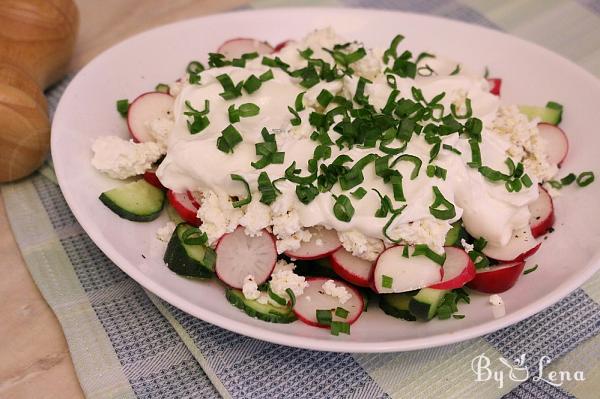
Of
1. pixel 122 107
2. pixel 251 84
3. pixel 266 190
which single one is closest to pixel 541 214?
pixel 266 190

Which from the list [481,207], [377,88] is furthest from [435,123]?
[481,207]

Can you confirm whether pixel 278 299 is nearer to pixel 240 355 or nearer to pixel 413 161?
pixel 240 355

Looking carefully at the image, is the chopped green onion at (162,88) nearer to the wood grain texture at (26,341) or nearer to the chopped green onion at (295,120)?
the wood grain texture at (26,341)

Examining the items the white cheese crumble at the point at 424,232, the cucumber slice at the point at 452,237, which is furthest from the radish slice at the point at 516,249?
the white cheese crumble at the point at 424,232

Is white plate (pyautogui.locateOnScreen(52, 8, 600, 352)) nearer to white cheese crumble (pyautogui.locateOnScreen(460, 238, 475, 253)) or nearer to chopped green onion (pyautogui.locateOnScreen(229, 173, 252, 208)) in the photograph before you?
white cheese crumble (pyautogui.locateOnScreen(460, 238, 475, 253))

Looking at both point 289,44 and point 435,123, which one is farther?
point 289,44

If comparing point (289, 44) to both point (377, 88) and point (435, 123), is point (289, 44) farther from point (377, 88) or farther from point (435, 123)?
point (435, 123)

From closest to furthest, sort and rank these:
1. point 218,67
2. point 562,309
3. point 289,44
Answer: point 562,309 → point 218,67 → point 289,44
